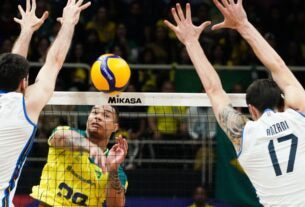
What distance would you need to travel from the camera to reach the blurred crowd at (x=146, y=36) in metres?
16.2

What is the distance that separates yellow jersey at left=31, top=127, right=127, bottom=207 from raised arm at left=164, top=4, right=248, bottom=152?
2.60 meters

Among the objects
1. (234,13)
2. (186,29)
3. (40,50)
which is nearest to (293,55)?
(40,50)

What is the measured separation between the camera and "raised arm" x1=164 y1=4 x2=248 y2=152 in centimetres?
657

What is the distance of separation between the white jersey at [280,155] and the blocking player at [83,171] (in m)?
2.69

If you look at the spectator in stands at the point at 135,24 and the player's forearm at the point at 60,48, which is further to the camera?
the spectator in stands at the point at 135,24

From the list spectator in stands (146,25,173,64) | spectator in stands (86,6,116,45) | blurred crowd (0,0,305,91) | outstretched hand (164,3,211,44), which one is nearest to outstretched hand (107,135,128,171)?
outstretched hand (164,3,211,44)

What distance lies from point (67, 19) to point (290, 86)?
2164 millimetres

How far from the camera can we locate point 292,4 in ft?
62.2

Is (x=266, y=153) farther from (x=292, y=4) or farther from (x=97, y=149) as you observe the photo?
(x=292, y=4)

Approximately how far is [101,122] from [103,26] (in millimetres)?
8450

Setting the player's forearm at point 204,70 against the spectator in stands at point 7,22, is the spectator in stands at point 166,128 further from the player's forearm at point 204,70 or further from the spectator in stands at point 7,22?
the player's forearm at point 204,70

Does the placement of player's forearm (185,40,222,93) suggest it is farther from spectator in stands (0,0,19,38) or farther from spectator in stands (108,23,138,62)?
spectator in stands (0,0,19,38)

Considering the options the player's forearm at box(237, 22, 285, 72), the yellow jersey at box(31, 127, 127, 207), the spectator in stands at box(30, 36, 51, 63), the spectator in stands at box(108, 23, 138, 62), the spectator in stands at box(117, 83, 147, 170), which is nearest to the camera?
the player's forearm at box(237, 22, 285, 72)

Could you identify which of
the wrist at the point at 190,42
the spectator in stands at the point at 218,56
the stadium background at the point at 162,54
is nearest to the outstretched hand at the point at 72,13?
the wrist at the point at 190,42
